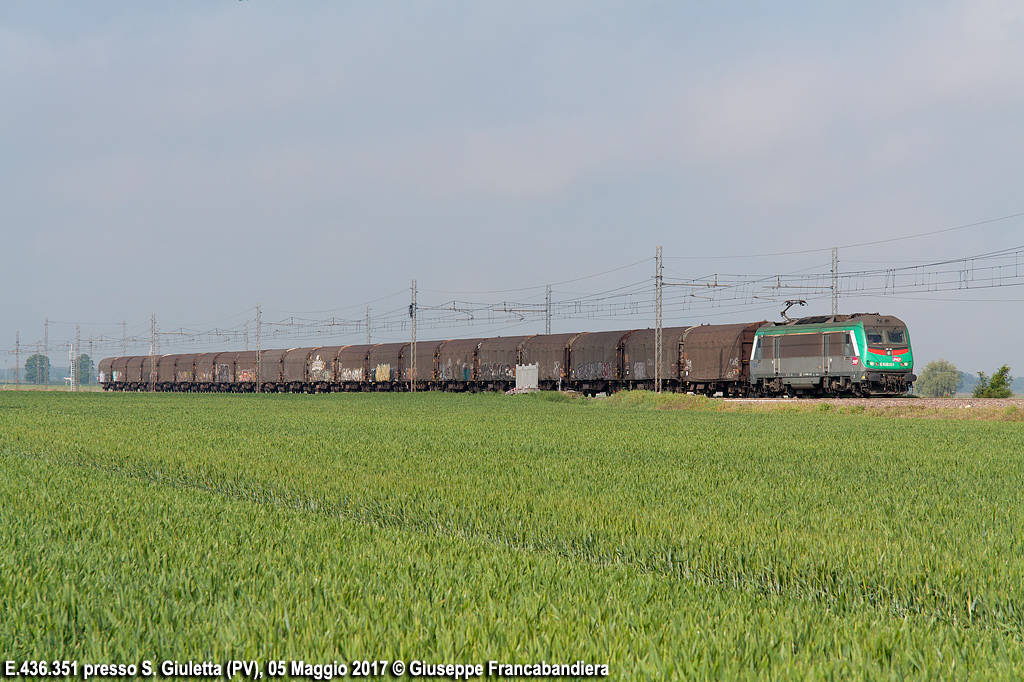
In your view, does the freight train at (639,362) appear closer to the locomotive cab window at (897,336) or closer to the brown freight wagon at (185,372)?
the locomotive cab window at (897,336)

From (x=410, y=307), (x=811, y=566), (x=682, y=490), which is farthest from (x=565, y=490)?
(x=410, y=307)

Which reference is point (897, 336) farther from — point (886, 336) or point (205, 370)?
point (205, 370)

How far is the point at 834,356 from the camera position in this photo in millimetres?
40250

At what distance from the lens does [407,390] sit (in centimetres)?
6562

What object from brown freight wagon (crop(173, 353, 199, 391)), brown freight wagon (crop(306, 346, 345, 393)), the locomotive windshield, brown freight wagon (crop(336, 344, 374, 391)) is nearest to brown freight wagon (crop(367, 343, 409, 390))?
brown freight wagon (crop(336, 344, 374, 391))

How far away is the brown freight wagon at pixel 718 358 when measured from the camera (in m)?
44.3

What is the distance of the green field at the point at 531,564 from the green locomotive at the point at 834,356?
1070 inches

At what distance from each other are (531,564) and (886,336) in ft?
127

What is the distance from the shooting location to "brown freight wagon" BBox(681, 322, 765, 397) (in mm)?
44344

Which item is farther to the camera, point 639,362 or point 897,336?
point 639,362

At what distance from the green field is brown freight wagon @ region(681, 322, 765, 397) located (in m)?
30.8

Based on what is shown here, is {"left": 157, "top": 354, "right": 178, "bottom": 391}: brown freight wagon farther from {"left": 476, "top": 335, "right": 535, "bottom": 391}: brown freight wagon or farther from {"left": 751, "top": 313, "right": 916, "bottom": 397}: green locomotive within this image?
{"left": 751, "top": 313, "right": 916, "bottom": 397}: green locomotive

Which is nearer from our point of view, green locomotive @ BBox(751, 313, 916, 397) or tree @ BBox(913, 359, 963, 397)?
green locomotive @ BBox(751, 313, 916, 397)

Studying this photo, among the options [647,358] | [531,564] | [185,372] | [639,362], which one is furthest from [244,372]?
[531,564]
